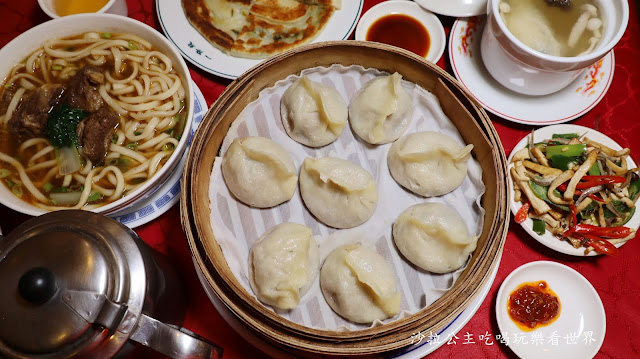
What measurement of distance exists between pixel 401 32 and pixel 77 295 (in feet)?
8.06

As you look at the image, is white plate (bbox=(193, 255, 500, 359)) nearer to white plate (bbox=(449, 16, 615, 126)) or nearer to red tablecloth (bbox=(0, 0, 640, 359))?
red tablecloth (bbox=(0, 0, 640, 359))

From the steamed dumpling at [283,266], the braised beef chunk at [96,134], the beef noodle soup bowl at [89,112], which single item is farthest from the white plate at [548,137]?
the braised beef chunk at [96,134]

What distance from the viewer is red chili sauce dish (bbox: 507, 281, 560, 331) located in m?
2.26

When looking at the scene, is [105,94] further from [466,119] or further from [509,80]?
[509,80]

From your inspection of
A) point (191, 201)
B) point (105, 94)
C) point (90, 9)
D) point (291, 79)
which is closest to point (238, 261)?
point (191, 201)

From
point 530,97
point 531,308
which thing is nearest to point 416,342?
point 531,308

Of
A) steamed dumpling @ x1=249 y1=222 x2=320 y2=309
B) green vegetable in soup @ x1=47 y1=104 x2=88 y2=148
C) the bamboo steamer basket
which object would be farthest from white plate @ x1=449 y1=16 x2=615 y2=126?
green vegetable in soup @ x1=47 y1=104 x2=88 y2=148

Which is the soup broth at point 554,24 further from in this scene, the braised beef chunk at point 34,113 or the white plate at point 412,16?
the braised beef chunk at point 34,113

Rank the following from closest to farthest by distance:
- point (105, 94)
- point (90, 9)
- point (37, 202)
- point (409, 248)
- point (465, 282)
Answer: point (465, 282) < point (409, 248) < point (37, 202) < point (105, 94) < point (90, 9)

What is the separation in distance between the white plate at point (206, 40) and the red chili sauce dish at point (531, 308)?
183cm

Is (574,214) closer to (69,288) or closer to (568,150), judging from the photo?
(568,150)

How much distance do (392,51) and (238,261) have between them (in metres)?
1.29

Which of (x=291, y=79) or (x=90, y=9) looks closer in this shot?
(x=291, y=79)

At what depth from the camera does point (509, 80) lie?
2.51 meters
